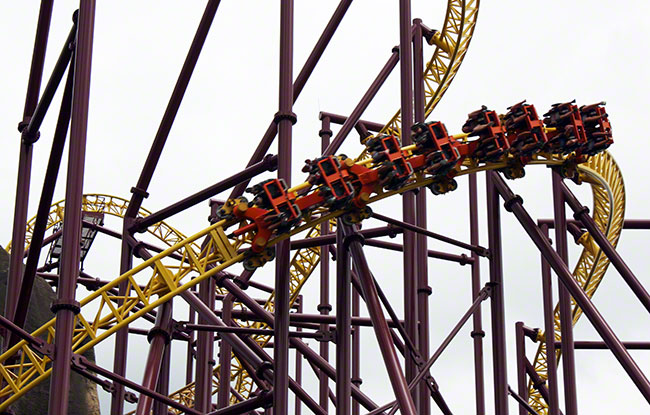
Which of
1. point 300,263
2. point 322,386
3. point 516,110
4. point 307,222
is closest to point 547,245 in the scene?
point 516,110

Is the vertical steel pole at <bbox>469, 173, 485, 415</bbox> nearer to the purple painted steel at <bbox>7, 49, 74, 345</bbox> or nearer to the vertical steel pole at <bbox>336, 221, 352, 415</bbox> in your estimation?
the vertical steel pole at <bbox>336, 221, 352, 415</bbox>

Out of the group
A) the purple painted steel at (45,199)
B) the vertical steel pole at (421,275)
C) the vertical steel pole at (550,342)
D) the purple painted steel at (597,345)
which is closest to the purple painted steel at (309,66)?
the vertical steel pole at (421,275)

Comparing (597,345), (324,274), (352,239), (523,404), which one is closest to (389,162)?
(352,239)

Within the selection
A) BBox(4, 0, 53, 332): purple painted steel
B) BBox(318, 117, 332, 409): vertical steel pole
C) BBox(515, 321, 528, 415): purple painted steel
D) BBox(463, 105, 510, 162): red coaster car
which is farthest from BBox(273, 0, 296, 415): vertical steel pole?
BBox(515, 321, 528, 415): purple painted steel

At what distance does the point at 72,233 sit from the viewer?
8.32m

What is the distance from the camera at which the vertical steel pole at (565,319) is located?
11.2m

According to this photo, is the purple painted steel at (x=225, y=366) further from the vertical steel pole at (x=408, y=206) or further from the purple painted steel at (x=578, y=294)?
the purple painted steel at (x=578, y=294)

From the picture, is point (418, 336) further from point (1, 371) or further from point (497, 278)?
point (1, 371)

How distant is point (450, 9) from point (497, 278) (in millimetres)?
5626

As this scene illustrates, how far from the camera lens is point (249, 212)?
9758mm

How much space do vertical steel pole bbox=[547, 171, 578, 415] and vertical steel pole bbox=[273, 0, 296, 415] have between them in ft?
10.8

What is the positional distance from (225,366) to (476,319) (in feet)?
9.41

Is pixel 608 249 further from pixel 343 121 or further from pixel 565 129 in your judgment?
pixel 343 121

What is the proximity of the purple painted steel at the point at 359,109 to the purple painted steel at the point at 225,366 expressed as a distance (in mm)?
2206
